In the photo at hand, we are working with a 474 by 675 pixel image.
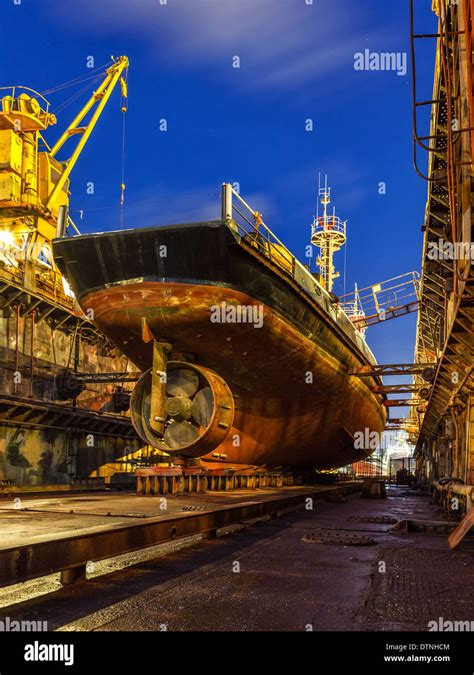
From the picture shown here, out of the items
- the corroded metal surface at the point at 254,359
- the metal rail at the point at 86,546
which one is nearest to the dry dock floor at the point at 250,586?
the metal rail at the point at 86,546

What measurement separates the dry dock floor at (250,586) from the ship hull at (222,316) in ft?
15.2

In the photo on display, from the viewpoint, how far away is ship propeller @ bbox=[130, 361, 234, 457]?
12156 mm

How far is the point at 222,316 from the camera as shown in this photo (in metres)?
12.0

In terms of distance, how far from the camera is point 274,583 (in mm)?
5398

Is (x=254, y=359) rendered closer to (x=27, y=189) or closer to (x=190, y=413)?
(x=190, y=413)

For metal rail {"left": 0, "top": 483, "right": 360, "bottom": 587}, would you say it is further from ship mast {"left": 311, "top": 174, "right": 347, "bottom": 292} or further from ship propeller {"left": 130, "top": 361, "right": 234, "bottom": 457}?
ship mast {"left": 311, "top": 174, "right": 347, "bottom": 292}

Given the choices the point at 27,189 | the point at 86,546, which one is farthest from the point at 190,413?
the point at 27,189

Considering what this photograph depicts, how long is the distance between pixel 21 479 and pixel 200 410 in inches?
363

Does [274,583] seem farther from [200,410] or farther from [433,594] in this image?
[200,410]

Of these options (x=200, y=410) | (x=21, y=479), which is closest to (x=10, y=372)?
(x=21, y=479)

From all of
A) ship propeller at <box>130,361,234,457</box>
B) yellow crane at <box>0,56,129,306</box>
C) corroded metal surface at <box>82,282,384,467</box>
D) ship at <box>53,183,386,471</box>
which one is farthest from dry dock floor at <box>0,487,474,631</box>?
yellow crane at <box>0,56,129,306</box>

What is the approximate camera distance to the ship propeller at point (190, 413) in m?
12.2

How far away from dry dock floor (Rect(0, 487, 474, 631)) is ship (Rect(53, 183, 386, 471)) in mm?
4145
